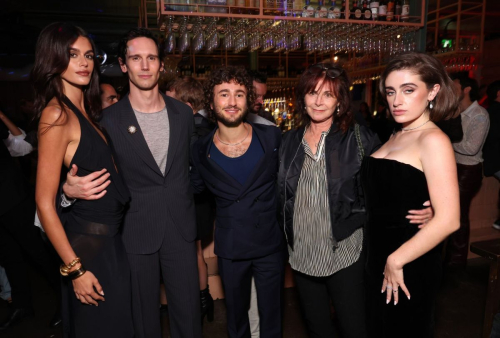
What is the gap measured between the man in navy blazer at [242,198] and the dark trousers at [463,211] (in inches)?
97.3

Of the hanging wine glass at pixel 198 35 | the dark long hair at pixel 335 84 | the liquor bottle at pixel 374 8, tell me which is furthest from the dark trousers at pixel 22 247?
the liquor bottle at pixel 374 8

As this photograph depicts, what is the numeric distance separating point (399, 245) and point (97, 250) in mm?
1331

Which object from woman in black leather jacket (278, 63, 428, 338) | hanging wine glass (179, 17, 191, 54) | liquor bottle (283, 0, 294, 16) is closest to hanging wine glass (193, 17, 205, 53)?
hanging wine glass (179, 17, 191, 54)

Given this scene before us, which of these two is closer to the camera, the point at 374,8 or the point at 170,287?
the point at 170,287

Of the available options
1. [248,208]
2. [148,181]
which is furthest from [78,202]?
[248,208]

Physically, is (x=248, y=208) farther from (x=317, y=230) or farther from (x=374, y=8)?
(x=374, y=8)

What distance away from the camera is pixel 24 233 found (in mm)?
2879

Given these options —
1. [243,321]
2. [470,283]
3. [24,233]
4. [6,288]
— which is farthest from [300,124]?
[6,288]

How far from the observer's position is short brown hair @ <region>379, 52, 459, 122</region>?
1.57 metres

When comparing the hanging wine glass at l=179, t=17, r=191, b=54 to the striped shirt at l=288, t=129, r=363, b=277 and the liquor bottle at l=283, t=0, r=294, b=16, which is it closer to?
the liquor bottle at l=283, t=0, r=294, b=16

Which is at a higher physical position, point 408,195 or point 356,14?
point 356,14

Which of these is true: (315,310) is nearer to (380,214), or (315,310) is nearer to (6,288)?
(380,214)

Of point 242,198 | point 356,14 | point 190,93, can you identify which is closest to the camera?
point 242,198

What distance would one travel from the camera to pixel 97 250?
1.68 metres
